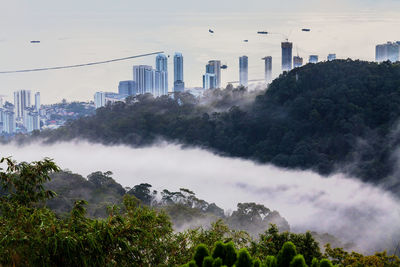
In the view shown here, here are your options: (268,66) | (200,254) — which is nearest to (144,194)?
(200,254)

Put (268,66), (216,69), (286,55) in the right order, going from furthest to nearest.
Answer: (216,69), (268,66), (286,55)

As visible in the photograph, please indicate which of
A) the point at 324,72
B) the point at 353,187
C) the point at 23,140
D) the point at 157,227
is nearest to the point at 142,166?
the point at 23,140

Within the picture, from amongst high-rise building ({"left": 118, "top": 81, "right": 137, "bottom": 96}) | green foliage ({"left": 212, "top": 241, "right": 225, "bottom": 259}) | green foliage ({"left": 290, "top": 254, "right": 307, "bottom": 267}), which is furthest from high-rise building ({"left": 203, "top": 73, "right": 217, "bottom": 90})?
green foliage ({"left": 290, "top": 254, "right": 307, "bottom": 267})

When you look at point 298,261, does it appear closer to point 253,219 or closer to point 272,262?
point 272,262

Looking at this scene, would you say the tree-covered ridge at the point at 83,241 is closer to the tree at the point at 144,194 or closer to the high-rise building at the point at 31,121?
the tree at the point at 144,194

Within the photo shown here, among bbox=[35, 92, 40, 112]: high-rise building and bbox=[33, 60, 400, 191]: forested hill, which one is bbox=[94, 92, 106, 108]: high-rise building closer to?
bbox=[35, 92, 40, 112]: high-rise building

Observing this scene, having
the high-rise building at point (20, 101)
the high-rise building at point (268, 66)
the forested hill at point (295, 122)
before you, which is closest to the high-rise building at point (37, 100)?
the high-rise building at point (20, 101)
